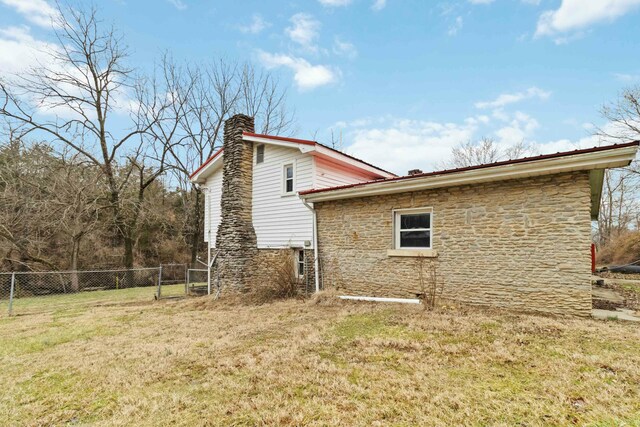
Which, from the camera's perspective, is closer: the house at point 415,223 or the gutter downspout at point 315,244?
the house at point 415,223

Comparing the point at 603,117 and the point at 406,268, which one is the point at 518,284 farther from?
the point at 603,117

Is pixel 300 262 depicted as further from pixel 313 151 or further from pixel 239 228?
pixel 313 151

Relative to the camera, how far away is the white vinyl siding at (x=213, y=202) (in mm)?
14727

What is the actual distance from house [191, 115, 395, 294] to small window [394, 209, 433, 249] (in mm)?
3072

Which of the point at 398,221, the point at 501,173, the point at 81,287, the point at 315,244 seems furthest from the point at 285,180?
the point at 81,287

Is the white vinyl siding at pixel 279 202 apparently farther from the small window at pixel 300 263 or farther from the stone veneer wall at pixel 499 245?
the stone veneer wall at pixel 499 245

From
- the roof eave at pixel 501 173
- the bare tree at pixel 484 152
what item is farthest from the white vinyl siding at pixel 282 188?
the bare tree at pixel 484 152

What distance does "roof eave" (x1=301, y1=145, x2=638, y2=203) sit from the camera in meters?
5.59

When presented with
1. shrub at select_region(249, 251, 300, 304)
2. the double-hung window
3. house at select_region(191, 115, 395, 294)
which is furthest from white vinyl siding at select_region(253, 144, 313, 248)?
shrub at select_region(249, 251, 300, 304)

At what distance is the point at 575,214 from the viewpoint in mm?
6168

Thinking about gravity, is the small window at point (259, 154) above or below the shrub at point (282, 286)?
above

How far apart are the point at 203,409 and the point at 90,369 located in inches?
102

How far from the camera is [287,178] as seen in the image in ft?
38.2

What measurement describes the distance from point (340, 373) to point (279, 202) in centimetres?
820
